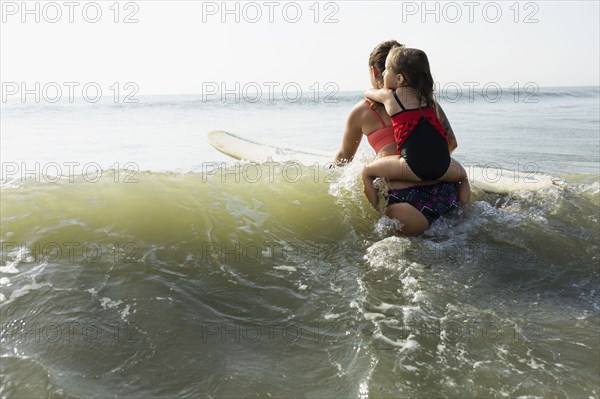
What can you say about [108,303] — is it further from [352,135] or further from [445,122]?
[445,122]

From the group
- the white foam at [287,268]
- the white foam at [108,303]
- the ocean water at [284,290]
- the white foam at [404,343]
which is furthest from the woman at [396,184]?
the white foam at [108,303]

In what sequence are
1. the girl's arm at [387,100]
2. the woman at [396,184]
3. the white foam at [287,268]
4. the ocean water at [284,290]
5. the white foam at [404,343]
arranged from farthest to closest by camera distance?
the woman at [396,184], the girl's arm at [387,100], the white foam at [287,268], the white foam at [404,343], the ocean water at [284,290]

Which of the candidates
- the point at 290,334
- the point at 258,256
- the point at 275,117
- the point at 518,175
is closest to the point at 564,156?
the point at 518,175

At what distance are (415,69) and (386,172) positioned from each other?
84 cm

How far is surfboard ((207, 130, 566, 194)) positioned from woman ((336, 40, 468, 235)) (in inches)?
36.6

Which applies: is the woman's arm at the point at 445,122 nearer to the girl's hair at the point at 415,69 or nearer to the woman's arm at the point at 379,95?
the girl's hair at the point at 415,69

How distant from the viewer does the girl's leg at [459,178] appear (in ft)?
13.8

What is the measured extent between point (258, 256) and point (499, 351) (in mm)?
1876

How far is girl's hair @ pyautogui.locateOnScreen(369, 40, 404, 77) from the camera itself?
432 cm

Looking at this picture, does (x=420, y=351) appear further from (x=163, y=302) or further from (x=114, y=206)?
(x=114, y=206)

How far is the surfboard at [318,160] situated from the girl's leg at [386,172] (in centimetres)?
103

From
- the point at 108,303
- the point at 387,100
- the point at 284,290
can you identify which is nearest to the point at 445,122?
the point at 387,100

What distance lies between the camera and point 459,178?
4.33m

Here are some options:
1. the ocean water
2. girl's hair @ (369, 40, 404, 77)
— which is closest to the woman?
girl's hair @ (369, 40, 404, 77)
